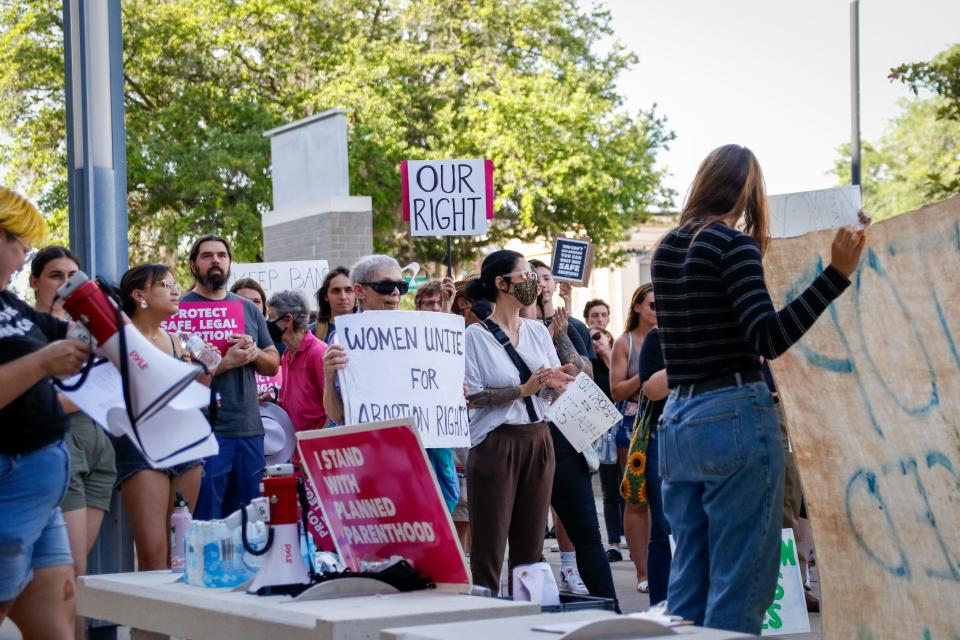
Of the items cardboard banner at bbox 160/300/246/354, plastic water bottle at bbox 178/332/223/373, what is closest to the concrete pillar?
cardboard banner at bbox 160/300/246/354

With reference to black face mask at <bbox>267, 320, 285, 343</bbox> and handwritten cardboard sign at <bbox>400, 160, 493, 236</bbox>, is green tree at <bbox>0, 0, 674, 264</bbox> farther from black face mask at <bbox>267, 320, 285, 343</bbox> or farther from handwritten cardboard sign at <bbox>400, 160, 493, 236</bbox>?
black face mask at <bbox>267, 320, 285, 343</bbox>

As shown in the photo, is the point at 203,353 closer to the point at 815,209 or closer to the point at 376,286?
the point at 376,286

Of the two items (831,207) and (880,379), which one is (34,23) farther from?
(880,379)

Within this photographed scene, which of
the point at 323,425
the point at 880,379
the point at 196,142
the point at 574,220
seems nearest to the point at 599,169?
the point at 574,220

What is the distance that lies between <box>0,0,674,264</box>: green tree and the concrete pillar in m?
14.5

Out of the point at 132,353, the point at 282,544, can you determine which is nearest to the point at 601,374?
the point at 282,544

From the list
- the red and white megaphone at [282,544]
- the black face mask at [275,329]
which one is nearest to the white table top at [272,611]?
the red and white megaphone at [282,544]

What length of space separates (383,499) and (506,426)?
7.77ft

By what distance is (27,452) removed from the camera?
3854 mm

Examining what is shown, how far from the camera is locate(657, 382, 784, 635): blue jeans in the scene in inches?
152

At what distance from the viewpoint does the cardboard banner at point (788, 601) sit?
598 centimetres

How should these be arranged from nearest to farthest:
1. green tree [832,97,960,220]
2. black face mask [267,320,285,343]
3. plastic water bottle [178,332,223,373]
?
plastic water bottle [178,332,223,373] → black face mask [267,320,285,343] → green tree [832,97,960,220]

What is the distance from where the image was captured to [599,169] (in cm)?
3478

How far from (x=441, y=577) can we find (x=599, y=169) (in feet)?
103
